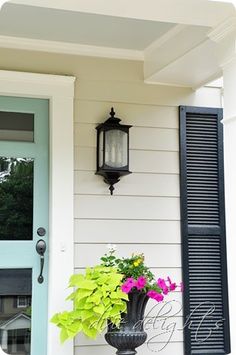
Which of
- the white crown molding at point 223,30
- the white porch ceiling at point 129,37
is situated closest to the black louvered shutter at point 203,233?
the white porch ceiling at point 129,37

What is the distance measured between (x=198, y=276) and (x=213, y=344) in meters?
0.46

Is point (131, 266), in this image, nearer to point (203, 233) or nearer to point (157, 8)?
point (203, 233)

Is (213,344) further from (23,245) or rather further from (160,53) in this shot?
(160,53)

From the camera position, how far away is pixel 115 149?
3.62 metres

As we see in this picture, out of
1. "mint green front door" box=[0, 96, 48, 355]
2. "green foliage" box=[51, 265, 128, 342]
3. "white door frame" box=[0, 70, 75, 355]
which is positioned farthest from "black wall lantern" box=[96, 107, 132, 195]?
"green foliage" box=[51, 265, 128, 342]

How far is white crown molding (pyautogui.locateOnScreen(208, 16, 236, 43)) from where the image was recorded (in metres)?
2.73

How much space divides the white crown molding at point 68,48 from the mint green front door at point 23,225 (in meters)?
0.33

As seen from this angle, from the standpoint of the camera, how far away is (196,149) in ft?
12.9

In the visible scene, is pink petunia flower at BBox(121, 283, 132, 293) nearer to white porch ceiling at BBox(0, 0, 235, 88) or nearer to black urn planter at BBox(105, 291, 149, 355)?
black urn planter at BBox(105, 291, 149, 355)

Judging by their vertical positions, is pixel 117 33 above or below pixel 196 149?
above

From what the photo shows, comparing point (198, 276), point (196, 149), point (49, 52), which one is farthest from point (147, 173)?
point (49, 52)

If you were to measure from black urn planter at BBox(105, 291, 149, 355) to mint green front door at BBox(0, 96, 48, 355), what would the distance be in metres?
0.49

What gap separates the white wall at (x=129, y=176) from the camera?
360 centimetres

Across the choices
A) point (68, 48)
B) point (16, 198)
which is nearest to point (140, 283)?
point (16, 198)
